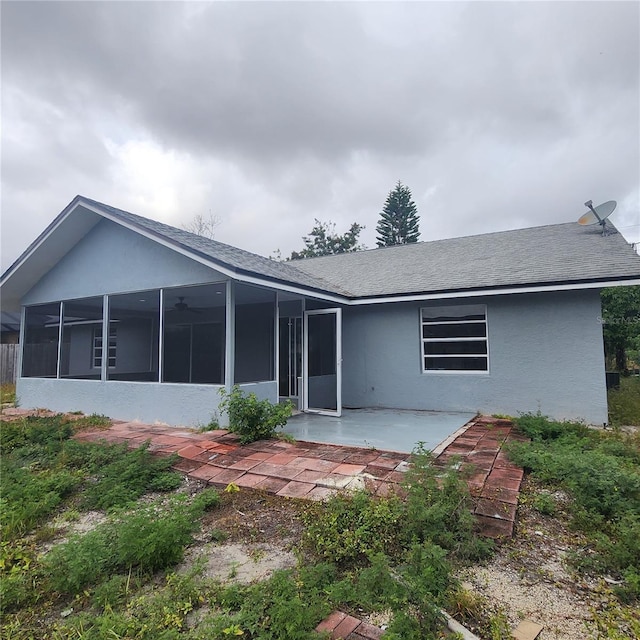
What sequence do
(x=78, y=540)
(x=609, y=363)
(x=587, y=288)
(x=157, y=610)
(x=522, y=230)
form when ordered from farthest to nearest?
(x=609, y=363)
(x=522, y=230)
(x=587, y=288)
(x=78, y=540)
(x=157, y=610)

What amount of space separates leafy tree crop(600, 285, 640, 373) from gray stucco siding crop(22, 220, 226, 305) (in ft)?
41.4

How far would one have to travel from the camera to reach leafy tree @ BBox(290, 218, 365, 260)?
37562 mm

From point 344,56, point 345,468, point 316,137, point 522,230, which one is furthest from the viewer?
point 316,137

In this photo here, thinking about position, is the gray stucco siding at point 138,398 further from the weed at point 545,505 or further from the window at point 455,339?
the weed at point 545,505

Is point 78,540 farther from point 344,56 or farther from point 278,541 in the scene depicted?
point 344,56

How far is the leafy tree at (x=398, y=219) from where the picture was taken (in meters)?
39.7

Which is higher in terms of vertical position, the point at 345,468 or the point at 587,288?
the point at 587,288

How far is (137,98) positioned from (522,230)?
11.0 metres

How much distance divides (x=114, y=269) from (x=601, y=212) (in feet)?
35.8

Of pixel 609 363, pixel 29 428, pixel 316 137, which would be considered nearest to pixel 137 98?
pixel 316 137

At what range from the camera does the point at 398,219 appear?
40.1 m

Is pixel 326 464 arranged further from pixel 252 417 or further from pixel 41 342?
pixel 41 342

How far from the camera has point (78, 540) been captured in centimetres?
263

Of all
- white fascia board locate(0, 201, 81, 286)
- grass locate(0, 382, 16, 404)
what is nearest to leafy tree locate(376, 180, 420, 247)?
grass locate(0, 382, 16, 404)
